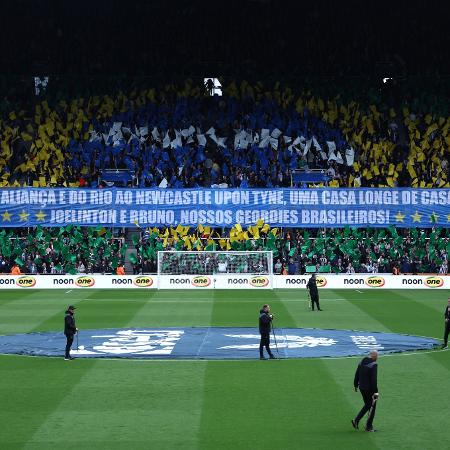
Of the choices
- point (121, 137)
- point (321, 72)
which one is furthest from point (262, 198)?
point (321, 72)

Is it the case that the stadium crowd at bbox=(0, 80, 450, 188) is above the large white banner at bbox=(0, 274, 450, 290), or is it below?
above

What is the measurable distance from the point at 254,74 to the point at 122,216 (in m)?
19.0

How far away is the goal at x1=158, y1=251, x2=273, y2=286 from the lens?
191ft

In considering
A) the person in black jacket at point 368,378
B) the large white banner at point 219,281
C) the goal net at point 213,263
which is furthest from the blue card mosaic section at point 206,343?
the large white banner at point 219,281

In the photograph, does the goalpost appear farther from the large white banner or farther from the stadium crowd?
the stadium crowd

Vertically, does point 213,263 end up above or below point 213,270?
above

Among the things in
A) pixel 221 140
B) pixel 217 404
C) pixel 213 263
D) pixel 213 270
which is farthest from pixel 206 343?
pixel 221 140

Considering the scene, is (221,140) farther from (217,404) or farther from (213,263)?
A: (217,404)

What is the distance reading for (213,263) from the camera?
2299 inches

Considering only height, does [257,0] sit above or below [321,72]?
above

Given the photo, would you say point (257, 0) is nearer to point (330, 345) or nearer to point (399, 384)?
point (330, 345)

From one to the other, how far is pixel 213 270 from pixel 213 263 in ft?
1.87

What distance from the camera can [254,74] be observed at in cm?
7450

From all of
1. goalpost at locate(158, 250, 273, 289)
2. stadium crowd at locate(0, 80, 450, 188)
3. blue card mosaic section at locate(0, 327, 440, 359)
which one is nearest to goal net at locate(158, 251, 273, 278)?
goalpost at locate(158, 250, 273, 289)
